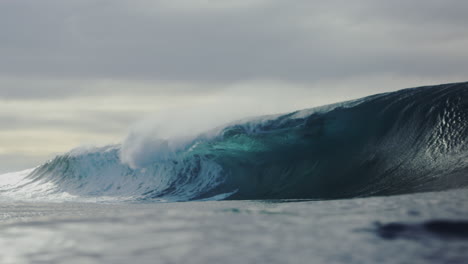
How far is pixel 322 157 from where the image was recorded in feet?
36.7

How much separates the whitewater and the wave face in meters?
0.03

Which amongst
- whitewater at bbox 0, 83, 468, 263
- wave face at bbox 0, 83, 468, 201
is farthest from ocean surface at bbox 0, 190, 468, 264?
wave face at bbox 0, 83, 468, 201

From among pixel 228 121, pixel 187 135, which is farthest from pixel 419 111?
pixel 187 135

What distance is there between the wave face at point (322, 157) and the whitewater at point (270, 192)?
33 millimetres

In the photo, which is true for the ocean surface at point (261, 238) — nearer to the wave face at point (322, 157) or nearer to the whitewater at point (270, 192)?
the whitewater at point (270, 192)

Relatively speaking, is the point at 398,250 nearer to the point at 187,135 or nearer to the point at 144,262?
the point at 144,262

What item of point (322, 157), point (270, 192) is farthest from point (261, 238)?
point (322, 157)

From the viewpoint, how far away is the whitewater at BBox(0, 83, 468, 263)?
8.65ft

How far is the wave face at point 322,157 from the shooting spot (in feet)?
28.6

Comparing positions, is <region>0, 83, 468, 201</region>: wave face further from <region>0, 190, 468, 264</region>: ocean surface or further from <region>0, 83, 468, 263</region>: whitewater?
<region>0, 190, 468, 264</region>: ocean surface

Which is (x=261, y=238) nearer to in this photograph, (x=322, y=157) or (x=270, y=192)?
(x=270, y=192)

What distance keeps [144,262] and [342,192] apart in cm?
704

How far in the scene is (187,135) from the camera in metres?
14.1

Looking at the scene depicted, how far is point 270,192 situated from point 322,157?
1299 millimetres
